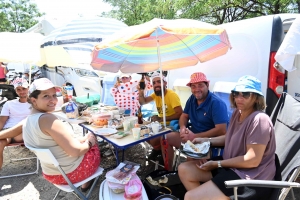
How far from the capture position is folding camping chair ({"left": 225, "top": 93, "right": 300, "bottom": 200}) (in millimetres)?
1470

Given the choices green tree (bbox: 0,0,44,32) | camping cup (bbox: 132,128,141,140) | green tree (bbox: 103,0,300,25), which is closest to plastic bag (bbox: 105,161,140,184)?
camping cup (bbox: 132,128,141,140)

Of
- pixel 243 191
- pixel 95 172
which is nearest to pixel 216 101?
pixel 243 191

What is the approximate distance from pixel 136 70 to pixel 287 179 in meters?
2.75

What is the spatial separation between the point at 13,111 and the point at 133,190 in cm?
266

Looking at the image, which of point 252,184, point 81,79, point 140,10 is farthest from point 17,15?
point 252,184

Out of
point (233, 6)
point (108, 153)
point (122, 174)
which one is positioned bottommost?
point (108, 153)

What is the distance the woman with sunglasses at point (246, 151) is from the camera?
1635mm

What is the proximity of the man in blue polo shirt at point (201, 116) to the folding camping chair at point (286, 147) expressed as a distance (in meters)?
0.56

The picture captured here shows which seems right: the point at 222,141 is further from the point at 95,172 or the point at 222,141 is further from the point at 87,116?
the point at 87,116

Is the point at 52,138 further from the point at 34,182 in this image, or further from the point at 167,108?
the point at 167,108

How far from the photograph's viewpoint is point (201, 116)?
2.73 m

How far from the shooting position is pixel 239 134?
1.82m

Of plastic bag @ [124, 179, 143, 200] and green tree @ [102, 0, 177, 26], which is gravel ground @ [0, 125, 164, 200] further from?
green tree @ [102, 0, 177, 26]

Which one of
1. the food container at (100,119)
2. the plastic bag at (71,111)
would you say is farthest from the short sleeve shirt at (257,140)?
the plastic bag at (71,111)
